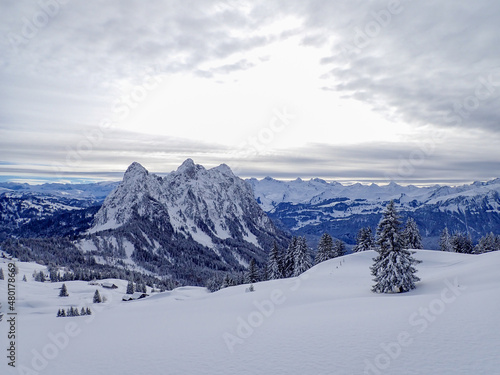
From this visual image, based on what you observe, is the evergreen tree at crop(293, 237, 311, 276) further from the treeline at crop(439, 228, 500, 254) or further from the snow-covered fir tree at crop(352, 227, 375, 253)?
the treeline at crop(439, 228, 500, 254)

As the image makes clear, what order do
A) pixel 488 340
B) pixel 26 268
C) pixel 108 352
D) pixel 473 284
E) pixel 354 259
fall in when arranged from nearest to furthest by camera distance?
1. pixel 488 340
2. pixel 108 352
3. pixel 473 284
4. pixel 354 259
5. pixel 26 268

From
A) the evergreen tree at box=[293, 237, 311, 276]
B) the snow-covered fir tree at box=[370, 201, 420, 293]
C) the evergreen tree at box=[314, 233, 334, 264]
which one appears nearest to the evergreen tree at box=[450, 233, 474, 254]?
the evergreen tree at box=[314, 233, 334, 264]

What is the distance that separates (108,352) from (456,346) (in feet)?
53.2

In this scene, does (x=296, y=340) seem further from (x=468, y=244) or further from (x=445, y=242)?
(x=468, y=244)

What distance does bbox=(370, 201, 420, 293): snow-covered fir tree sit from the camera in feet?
84.6

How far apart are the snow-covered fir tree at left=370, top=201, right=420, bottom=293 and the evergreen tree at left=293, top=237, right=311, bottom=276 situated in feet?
112

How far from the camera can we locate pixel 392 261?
26.3 m

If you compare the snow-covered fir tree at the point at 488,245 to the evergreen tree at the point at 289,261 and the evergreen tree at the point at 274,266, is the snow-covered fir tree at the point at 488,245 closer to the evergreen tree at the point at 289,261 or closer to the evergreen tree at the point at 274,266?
the evergreen tree at the point at 289,261

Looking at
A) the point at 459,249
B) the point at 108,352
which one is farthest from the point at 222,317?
the point at 459,249

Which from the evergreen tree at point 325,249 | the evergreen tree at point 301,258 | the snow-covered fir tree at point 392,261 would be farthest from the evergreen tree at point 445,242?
the snow-covered fir tree at point 392,261

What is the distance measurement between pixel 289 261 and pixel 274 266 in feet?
12.2

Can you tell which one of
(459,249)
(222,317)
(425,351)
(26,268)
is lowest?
(26,268)

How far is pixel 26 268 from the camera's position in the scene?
4257 inches

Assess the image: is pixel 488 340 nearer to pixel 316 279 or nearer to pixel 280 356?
pixel 280 356
